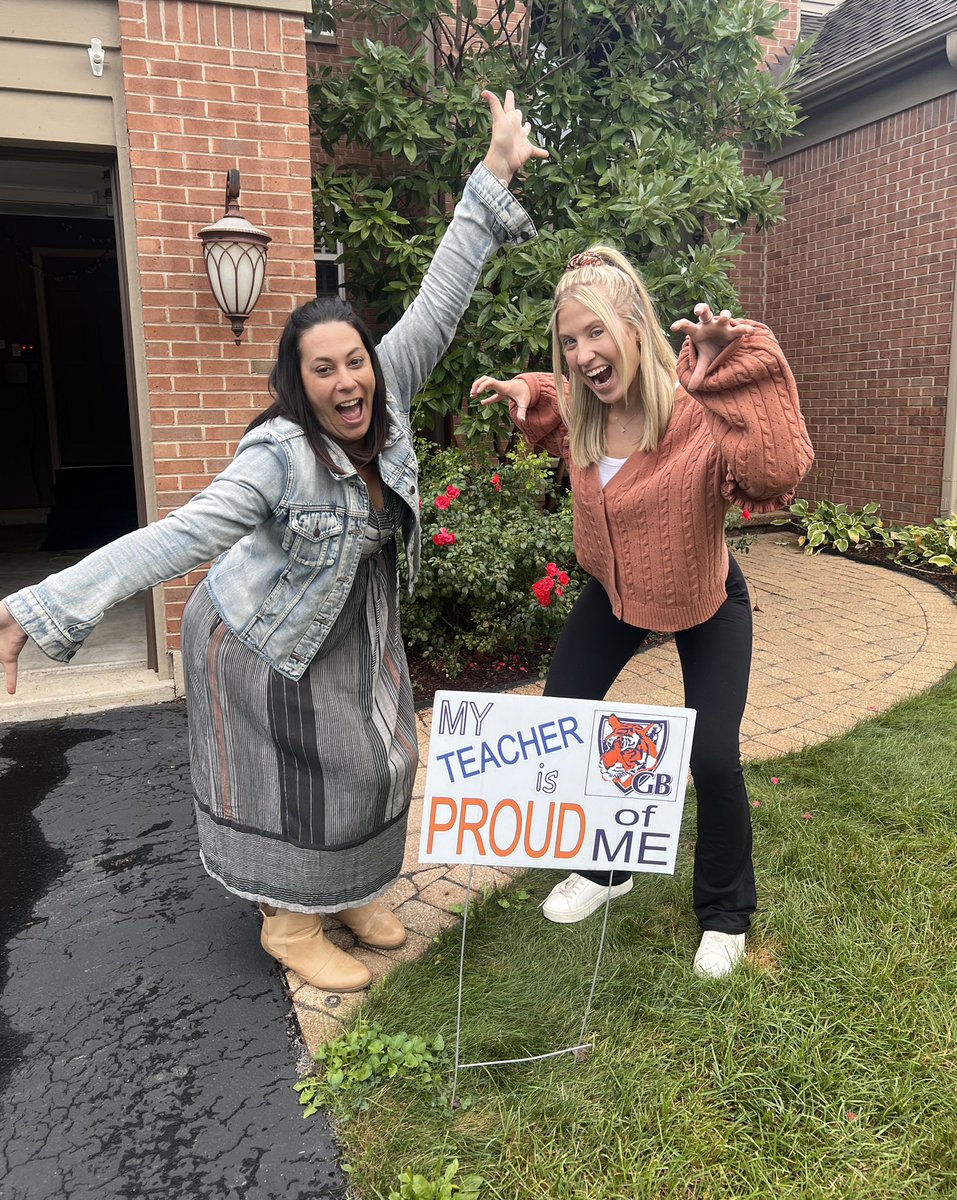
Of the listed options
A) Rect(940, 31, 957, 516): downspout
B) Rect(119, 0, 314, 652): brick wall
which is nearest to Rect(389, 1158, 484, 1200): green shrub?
Rect(119, 0, 314, 652): brick wall

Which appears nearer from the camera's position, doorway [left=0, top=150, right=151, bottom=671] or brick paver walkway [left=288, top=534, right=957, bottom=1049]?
brick paver walkway [left=288, top=534, right=957, bottom=1049]

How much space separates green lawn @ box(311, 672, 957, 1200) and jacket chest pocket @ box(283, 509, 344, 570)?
1.18 meters

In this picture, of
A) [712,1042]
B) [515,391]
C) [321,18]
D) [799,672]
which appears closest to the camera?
[712,1042]

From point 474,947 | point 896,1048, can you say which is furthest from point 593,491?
point 896,1048

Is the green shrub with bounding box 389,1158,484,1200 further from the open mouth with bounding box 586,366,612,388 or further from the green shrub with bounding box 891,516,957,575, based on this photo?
the green shrub with bounding box 891,516,957,575

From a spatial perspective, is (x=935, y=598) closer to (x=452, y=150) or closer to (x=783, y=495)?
(x=452, y=150)

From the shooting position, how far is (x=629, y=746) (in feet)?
6.81

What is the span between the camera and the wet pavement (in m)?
1.93

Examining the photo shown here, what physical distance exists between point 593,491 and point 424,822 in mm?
990

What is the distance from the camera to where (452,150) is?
565 centimetres

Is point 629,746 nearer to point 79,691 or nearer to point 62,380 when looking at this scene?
point 79,691

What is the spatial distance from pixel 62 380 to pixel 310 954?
11145mm

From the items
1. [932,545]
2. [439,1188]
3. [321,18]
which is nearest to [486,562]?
[439,1188]

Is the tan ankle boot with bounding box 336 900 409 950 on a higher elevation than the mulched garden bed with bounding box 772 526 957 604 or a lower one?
lower
